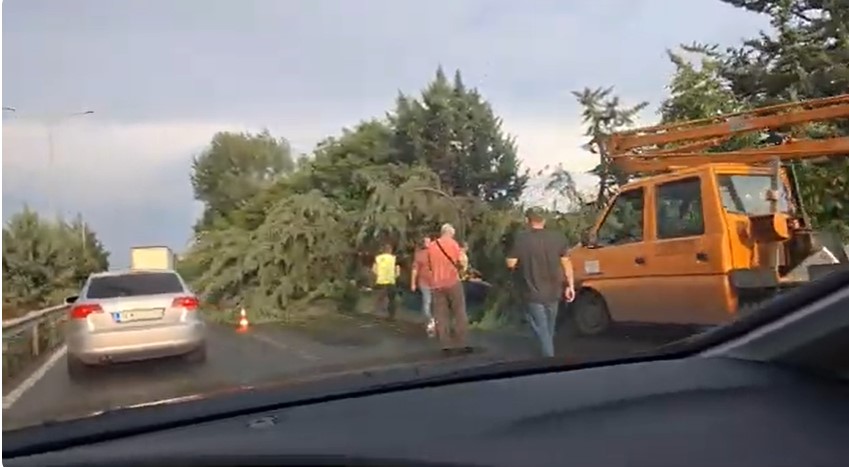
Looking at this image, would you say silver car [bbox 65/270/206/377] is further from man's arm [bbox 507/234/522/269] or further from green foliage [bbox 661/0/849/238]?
green foliage [bbox 661/0/849/238]

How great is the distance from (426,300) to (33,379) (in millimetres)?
1579

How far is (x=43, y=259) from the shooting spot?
7.55ft

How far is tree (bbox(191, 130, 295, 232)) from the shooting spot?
2.53m

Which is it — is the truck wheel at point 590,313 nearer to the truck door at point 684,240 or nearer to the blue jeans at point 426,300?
the truck door at point 684,240

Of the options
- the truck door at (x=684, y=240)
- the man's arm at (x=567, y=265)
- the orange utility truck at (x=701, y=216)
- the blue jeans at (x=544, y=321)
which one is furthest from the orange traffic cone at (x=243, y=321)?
the truck door at (x=684, y=240)

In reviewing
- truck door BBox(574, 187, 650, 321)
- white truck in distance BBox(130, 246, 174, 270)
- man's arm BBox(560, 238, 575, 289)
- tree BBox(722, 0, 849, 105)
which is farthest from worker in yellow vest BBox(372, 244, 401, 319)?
tree BBox(722, 0, 849, 105)

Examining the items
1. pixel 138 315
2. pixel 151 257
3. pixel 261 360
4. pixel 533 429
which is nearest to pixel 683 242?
pixel 138 315

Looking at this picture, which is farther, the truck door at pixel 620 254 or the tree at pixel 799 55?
the tree at pixel 799 55

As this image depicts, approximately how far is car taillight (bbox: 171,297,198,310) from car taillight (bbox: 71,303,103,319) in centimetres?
22

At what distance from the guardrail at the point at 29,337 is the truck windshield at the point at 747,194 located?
5.95m

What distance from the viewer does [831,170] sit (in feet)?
27.7

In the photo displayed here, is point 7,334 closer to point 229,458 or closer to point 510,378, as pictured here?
point 229,458

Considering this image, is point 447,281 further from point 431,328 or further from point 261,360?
point 261,360

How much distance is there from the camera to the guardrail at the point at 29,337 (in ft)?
7.03
